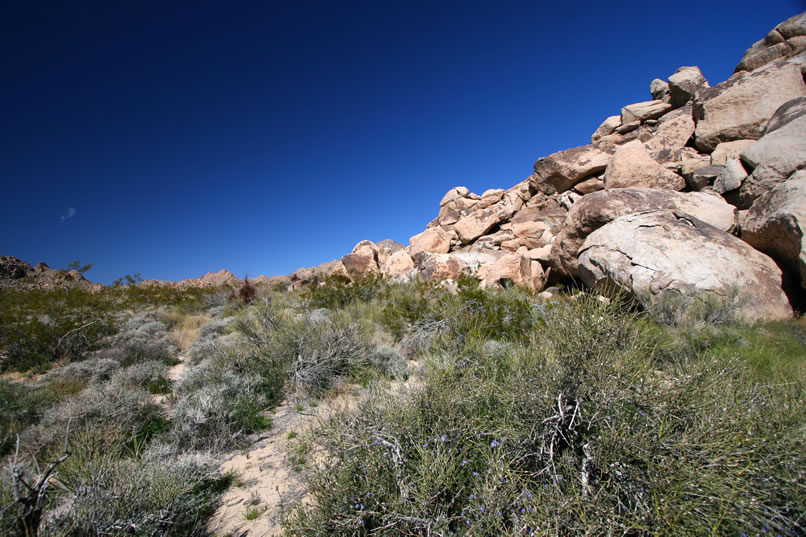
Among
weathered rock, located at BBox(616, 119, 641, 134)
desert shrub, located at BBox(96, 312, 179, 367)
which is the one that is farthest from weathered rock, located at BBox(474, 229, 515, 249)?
desert shrub, located at BBox(96, 312, 179, 367)

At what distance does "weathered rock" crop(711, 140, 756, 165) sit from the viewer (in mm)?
9094

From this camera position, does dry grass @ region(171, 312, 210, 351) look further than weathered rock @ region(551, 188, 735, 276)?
Yes

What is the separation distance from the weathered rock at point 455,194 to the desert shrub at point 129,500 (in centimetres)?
2067

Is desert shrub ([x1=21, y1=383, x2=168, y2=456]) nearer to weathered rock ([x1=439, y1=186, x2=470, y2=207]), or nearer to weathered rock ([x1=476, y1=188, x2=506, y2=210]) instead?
weathered rock ([x1=476, y1=188, x2=506, y2=210])

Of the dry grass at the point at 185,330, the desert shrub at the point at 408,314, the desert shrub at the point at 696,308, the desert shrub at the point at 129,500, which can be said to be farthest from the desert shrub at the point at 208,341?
the desert shrub at the point at 696,308

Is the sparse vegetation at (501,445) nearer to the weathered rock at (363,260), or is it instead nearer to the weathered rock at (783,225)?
the weathered rock at (783,225)

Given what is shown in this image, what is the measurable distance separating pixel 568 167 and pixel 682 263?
8.95 m

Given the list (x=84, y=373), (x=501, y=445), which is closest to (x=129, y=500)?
(x=501, y=445)

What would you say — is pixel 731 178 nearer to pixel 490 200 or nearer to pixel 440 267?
pixel 440 267

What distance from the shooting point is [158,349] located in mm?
6172

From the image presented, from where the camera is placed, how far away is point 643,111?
48.9ft

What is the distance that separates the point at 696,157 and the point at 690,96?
238 inches

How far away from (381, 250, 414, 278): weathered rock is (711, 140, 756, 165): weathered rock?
34.4 ft

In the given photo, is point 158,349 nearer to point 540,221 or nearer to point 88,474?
point 88,474
